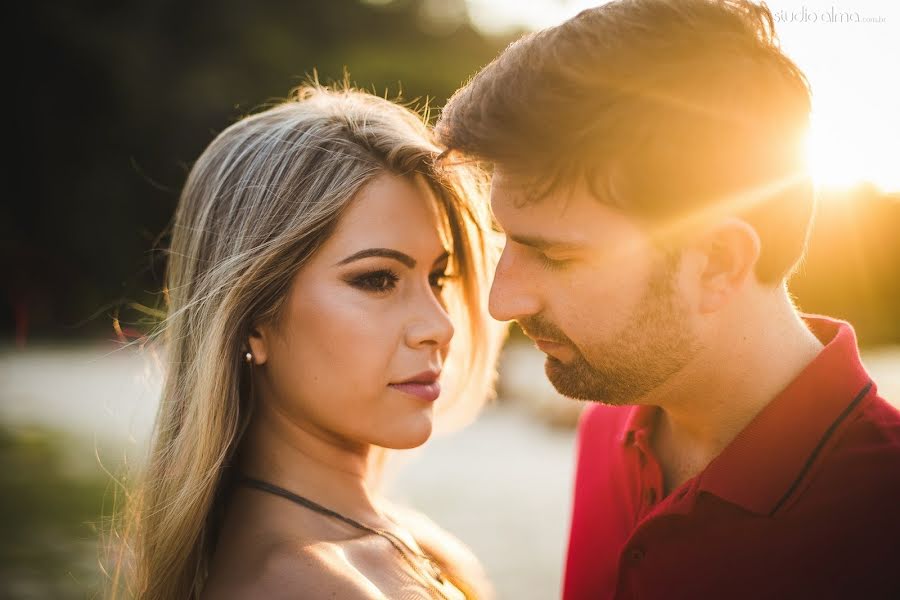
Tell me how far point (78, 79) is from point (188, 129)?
2.57 meters

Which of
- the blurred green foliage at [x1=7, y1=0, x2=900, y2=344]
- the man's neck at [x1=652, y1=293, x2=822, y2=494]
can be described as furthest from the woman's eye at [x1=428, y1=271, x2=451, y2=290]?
the blurred green foliage at [x1=7, y1=0, x2=900, y2=344]

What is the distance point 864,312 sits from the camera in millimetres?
9203

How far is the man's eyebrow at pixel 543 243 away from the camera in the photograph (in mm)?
2301

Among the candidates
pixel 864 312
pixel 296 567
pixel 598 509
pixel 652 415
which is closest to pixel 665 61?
pixel 652 415

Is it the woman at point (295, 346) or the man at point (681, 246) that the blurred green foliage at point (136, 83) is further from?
the man at point (681, 246)

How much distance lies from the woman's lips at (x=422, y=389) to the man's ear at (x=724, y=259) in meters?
0.93

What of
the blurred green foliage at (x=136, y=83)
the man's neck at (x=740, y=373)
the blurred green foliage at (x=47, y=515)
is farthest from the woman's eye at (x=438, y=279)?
the blurred green foliage at (x=136, y=83)

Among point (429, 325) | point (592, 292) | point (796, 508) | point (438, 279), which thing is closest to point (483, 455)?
point (438, 279)

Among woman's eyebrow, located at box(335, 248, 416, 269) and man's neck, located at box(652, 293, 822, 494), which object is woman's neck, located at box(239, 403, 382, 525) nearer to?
woman's eyebrow, located at box(335, 248, 416, 269)

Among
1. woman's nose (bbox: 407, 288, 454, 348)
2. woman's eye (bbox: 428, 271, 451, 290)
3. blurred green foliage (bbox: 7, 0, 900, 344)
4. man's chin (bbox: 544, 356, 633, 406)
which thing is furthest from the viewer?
blurred green foliage (bbox: 7, 0, 900, 344)

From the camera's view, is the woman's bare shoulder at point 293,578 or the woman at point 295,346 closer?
the woman's bare shoulder at point 293,578

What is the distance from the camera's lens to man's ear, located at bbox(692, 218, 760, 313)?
2213 mm

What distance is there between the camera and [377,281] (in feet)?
8.45

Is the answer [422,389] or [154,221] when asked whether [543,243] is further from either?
[154,221]
